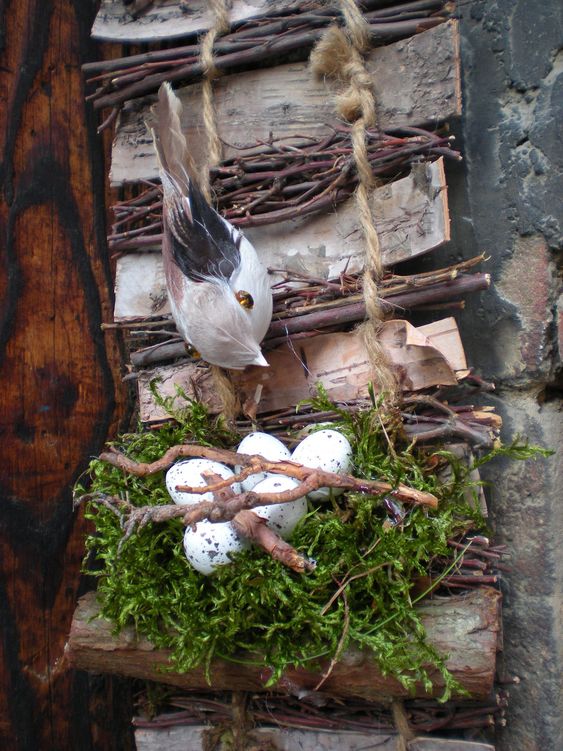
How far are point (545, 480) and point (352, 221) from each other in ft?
1.22

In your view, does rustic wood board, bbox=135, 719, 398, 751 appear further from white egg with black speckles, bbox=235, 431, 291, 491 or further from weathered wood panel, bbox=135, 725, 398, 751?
white egg with black speckles, bbox=235, 431, 291, 491

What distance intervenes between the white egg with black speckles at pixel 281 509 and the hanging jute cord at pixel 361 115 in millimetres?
153

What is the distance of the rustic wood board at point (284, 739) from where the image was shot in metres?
0.79

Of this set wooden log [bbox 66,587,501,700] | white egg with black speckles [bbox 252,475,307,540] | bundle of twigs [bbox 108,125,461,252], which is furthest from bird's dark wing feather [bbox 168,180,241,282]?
wooden log [bbox 66,587,501,700]

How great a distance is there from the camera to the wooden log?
0.69 m

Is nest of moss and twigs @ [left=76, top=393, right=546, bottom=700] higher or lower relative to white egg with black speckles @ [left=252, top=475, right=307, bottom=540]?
lower

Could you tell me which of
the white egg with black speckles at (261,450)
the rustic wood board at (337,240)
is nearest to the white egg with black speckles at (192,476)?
the white egg with black speckles at (261,450)

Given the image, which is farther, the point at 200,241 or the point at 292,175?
the point at 292,175

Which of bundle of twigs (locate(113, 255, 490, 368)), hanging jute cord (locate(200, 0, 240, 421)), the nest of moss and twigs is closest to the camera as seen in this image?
the nest of moss and twigs

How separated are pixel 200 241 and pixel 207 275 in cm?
4

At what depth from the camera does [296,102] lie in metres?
0.91

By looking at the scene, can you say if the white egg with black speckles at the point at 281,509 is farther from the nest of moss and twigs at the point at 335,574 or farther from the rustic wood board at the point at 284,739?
the rustic wood board at the point at 284,739

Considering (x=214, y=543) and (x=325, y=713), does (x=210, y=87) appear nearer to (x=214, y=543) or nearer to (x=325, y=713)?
(x=214, y=543)

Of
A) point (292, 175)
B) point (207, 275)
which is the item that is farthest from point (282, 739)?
point (292, 175)
